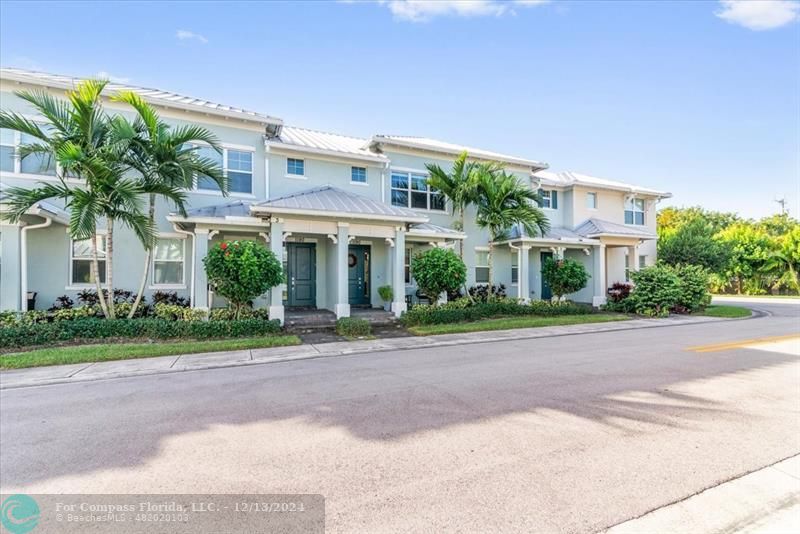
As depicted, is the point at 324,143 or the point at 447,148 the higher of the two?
the point at 447,148

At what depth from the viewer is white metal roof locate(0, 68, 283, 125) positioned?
11047 mm

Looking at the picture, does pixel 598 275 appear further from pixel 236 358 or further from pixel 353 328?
pixel 236 358

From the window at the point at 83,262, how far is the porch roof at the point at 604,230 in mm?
20771

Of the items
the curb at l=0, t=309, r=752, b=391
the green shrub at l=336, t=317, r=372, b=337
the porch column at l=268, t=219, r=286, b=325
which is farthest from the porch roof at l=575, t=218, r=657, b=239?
the porch column at l=268, t=219, r=286, b=325

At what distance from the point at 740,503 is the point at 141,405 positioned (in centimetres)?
708

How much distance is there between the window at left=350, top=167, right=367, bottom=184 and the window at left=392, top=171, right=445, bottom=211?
4.58 ft

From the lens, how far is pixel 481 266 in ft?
59.0

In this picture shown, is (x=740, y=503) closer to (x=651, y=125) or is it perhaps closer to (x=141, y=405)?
(x=141, y=405)

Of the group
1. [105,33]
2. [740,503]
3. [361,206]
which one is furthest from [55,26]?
[740,503]

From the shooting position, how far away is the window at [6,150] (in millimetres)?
11114

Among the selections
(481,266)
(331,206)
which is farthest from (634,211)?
(331,206)

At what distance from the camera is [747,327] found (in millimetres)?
13656

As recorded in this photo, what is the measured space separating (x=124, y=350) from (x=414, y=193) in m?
11.9

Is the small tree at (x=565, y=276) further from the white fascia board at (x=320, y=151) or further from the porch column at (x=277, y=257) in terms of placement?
the porch column at (x=277, y=257)
